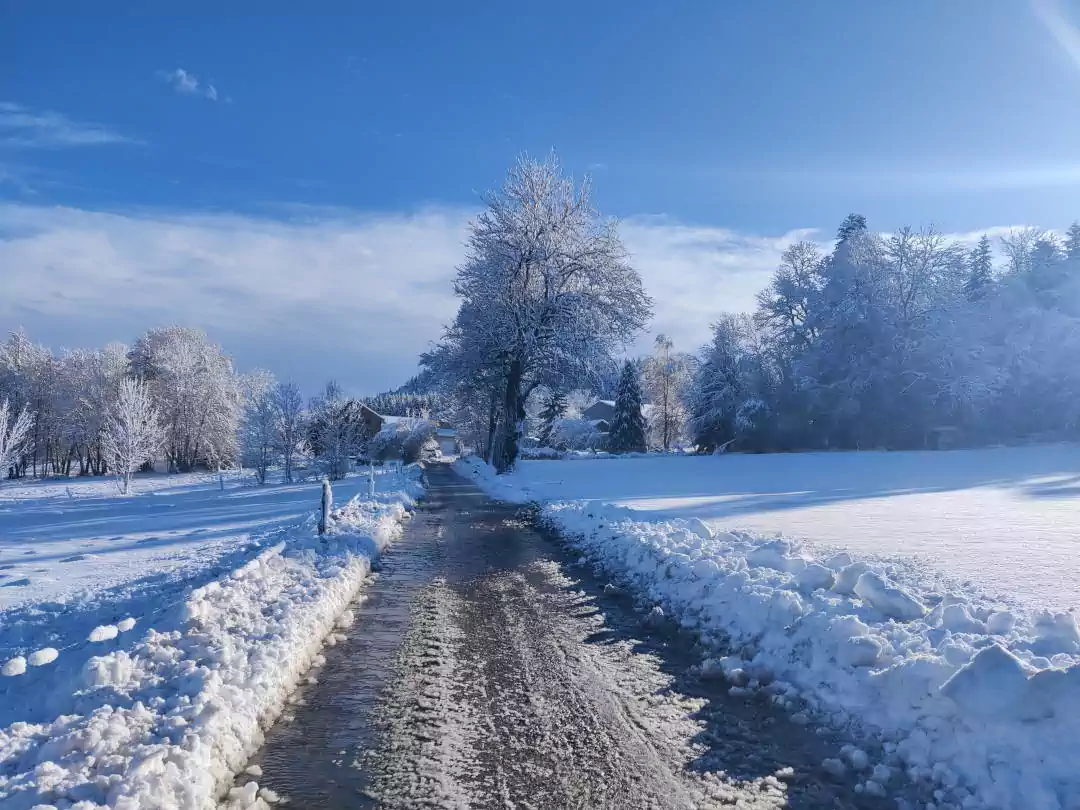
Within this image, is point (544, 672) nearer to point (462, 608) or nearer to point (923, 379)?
point (462, 608)

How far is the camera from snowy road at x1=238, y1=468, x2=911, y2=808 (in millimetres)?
3824

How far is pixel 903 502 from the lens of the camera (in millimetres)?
15477

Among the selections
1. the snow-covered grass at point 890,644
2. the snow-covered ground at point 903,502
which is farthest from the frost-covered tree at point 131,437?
the snow-covered grass at point 890,644

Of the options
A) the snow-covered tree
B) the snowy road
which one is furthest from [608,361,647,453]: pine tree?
the snowy road

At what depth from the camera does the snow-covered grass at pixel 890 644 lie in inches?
145

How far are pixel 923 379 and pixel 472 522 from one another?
1363 inches

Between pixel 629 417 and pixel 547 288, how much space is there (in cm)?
3108

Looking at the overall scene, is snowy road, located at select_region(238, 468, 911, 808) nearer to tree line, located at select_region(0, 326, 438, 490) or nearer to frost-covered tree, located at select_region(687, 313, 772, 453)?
frost-covered tree, located at select_region(687, 313, 772, 453)

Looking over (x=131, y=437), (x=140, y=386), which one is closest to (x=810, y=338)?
(x=131, y=437)

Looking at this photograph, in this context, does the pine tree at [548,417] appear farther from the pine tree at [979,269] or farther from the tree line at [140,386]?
the pine tree at [979,269]

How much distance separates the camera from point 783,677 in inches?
213

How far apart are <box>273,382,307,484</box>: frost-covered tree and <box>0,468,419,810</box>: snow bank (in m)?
27.8

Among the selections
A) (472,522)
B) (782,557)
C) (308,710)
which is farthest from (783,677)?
(472,522)

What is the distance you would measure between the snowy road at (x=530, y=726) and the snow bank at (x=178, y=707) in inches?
10.7
